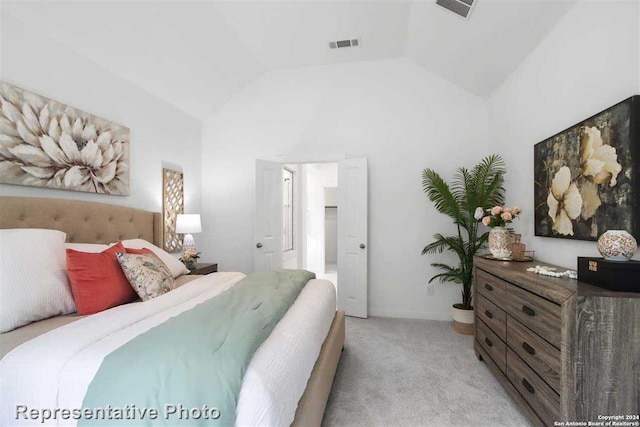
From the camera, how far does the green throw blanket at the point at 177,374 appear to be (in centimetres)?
95

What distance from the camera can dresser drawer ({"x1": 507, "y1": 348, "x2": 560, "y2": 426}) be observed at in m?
1.43

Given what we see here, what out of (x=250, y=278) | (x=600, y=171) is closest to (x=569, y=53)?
(x=600, y=171)

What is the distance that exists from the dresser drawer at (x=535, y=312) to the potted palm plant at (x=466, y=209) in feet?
4.32

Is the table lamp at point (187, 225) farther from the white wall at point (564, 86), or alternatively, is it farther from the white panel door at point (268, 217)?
the white wall at point (564, 86)

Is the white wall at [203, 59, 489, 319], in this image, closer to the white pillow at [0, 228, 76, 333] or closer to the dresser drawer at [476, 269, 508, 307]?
the dresser drawer at [476, 269, 508, 307]

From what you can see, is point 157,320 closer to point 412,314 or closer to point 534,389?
point 534,389

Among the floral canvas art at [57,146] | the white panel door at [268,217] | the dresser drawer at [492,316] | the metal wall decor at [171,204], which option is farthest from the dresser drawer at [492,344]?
the floral canvas art at [57,146]

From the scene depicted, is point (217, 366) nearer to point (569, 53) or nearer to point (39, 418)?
point (39, 418)

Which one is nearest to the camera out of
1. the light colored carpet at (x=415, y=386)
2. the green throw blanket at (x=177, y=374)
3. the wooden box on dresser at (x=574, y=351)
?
the green throw blanket at (x=177, y=374)

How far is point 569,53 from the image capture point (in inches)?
81.0

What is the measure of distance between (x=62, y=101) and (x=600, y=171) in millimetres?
3787

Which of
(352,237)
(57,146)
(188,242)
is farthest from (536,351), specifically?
(57,146)

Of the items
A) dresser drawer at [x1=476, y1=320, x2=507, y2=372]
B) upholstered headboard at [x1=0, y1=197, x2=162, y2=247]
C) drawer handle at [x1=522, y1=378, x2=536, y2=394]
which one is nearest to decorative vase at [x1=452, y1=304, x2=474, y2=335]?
dresser drawer at [x1=476, y1=320, x2=507, y2=372]

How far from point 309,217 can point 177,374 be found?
588 cm
